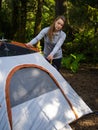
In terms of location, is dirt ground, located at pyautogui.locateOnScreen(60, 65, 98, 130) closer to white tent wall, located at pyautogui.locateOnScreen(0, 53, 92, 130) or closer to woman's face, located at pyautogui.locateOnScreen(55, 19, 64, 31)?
white tent wall, located at pyautogui.locateOnScreen(0, 53, 92, 130)

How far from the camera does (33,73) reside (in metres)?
5.79

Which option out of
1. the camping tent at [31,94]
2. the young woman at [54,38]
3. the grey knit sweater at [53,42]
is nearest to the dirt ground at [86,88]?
the camping tent at [31,94]

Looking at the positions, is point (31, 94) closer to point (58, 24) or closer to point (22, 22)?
point (58, 24)

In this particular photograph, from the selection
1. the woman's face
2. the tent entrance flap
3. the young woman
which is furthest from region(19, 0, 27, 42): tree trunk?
the tent entrance flap

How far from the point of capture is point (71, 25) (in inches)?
543

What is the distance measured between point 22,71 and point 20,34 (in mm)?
9603

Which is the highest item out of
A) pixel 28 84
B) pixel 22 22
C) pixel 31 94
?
pixel 28 84

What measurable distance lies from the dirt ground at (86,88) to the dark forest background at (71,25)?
32cm

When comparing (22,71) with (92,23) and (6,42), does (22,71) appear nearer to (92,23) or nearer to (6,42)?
(6,42)

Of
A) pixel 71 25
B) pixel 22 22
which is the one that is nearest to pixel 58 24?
pixel 71 25

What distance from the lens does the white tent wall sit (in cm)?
524

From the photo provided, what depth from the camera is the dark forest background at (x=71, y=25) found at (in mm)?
11336

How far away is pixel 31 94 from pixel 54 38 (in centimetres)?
147

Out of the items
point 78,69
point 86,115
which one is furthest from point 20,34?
point 86,115
